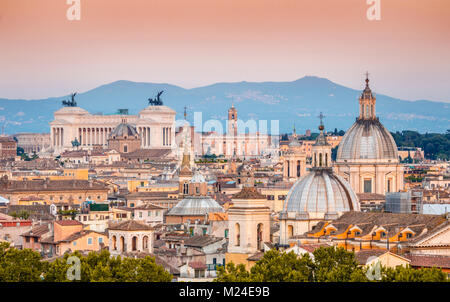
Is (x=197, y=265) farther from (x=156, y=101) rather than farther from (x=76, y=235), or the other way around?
(x=156, y=101)

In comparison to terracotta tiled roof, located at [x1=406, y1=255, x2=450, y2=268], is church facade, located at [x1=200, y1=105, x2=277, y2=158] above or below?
above

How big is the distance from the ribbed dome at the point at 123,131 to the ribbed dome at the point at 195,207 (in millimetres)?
95071

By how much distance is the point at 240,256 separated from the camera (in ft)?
164

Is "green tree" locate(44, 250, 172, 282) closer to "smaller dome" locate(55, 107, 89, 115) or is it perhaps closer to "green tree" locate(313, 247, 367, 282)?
"green tree" locate(313, 247, 367, 282)

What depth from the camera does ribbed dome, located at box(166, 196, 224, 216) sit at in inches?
2793

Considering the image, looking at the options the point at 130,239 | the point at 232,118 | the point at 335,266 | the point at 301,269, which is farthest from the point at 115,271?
the point at 232,118

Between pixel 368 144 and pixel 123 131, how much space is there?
8988 centimetres

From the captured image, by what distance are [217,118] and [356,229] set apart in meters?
91.0

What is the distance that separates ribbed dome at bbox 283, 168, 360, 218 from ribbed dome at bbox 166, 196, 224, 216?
18406 millimetres

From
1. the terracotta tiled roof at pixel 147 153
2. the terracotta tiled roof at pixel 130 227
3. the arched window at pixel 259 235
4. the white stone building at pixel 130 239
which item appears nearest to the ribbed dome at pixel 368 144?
the terracotta tiled roof at pixel 130 227

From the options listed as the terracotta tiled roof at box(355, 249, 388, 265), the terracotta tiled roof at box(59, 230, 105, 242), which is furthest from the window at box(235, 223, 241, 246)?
the terracotta tiled roof at box(59, 230, 105, 242)

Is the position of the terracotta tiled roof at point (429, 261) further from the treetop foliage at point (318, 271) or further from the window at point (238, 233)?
the window at point (238, 233)
